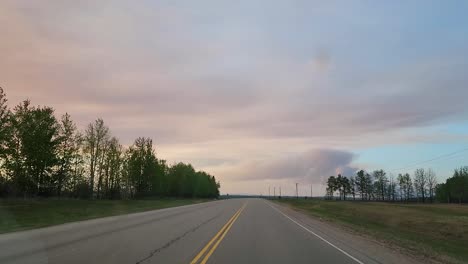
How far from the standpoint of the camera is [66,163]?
66.4 metres

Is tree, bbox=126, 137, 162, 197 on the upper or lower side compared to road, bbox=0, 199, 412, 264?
upper

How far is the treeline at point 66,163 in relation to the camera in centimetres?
4822

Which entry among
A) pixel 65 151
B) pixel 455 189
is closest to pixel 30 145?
pixel 65 151

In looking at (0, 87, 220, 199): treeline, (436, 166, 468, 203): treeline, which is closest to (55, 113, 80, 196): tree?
(0, 87, 220, 199): treeline

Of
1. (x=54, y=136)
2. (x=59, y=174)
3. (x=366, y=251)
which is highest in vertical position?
(x=54, y=136)

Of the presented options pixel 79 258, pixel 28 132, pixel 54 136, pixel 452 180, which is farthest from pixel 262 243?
pixel 452 180

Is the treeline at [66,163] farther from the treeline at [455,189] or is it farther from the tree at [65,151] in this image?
the treeline at [455,189]

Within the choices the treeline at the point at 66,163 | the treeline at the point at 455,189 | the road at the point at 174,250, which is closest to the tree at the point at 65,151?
the treeline at the point at 66,163

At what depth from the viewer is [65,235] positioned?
17453 mm

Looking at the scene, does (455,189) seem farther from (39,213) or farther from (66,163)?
(39,213)

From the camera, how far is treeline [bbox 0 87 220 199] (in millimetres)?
48219

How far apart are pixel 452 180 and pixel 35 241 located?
163975 mm

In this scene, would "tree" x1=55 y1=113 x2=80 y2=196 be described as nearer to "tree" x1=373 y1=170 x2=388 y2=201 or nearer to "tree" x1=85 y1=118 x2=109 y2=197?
"tree" x1=85 y1=118 x2=109 y2=197

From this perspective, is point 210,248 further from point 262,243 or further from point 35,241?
point 35,241
